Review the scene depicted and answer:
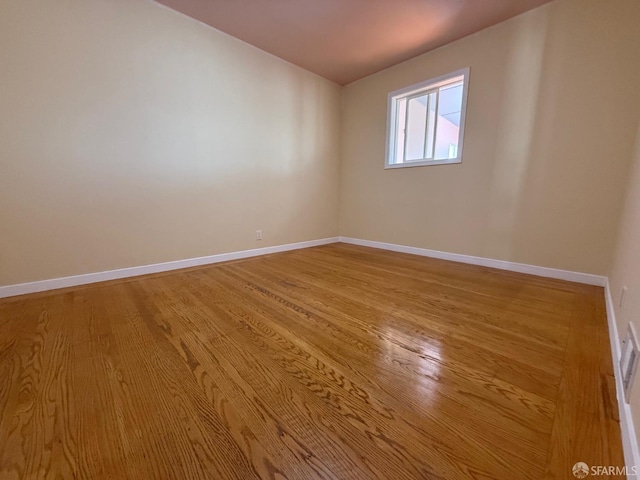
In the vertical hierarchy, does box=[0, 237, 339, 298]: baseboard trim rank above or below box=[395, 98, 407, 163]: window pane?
below

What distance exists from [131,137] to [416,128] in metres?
3.45

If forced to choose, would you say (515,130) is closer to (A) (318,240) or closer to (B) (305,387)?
(A) (318,240)

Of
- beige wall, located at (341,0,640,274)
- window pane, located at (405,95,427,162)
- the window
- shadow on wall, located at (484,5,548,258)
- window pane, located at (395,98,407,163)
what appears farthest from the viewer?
window pane, located at (395,98,407,163)

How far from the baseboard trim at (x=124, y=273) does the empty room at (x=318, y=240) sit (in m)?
0.02

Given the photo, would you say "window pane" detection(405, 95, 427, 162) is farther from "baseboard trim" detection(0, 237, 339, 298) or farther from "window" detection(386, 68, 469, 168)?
"baseboard trim" detection(0, 237, 339, 298)

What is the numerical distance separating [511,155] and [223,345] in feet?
10.5

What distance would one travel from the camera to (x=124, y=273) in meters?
2.51

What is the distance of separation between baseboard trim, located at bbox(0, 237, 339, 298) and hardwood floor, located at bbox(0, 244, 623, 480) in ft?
0.52

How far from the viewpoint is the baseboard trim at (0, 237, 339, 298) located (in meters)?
2.08

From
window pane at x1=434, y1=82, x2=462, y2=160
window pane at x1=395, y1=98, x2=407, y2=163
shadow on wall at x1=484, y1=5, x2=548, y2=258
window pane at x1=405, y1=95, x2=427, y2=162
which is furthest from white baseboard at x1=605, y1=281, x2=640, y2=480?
window pane at x1=395, y1=98, x2=407, y2=163

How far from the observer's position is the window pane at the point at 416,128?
3.50m

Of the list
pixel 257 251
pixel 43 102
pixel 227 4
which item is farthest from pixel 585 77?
pixel 43 102

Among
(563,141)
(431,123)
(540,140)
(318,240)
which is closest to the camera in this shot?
(563,141)

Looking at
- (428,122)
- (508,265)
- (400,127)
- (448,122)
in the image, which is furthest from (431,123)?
(508,265)
